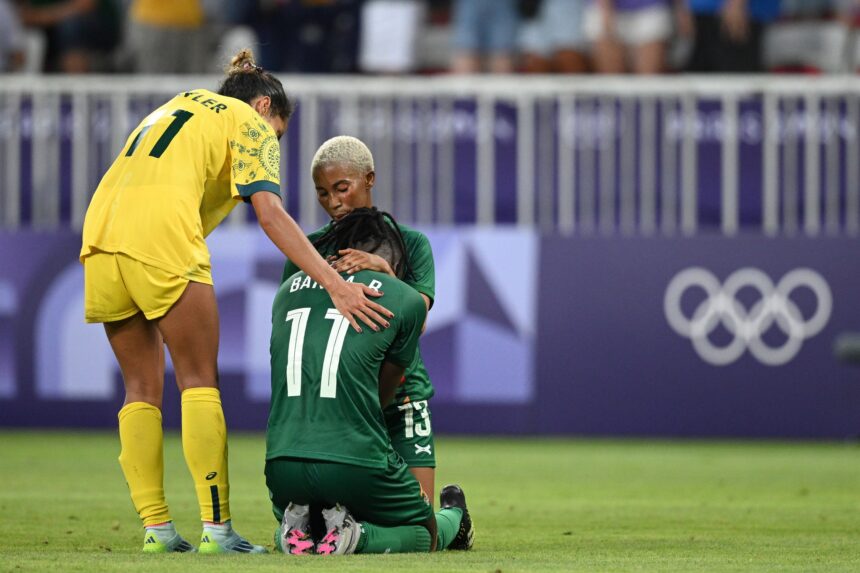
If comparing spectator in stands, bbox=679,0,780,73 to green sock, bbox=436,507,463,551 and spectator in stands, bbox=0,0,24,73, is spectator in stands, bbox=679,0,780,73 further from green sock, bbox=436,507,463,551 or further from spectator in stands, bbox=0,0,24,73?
Result: green sock, bbox=436,507,463,551

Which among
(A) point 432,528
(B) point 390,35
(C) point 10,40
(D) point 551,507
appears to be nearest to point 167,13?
(C) point 10,40

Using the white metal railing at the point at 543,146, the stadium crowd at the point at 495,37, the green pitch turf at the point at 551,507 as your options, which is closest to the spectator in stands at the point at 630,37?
the stadium crowd at the point at 495,37

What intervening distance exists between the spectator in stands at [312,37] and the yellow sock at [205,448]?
8.95 meters

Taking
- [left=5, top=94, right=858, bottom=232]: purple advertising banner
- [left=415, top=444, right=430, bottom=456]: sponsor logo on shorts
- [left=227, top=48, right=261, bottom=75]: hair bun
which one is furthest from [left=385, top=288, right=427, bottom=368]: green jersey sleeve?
[left=5, top=94, right=858, bottom=232]: purple advertising banner

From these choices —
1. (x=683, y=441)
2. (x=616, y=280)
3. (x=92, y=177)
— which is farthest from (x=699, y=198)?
(x=92, y=177)

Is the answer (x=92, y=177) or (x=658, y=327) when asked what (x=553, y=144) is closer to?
(x=658, y=327)

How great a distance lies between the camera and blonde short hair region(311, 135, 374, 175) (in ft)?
20.8

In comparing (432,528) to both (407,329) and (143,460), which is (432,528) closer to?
(407,329)

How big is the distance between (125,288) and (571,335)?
25.0 ft

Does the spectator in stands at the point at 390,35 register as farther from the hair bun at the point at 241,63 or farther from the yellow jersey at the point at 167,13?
the hair bun at the point at 241,63

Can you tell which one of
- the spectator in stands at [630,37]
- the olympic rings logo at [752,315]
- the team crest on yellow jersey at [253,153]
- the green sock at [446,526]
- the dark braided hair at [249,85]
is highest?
the spectator in stands at [630,37]

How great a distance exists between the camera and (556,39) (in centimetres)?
1482

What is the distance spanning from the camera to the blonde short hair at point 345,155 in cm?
634

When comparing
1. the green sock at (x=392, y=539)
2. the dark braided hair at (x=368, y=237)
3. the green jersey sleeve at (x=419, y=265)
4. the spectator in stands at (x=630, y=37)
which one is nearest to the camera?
the green sock at (x=392, y=539)
